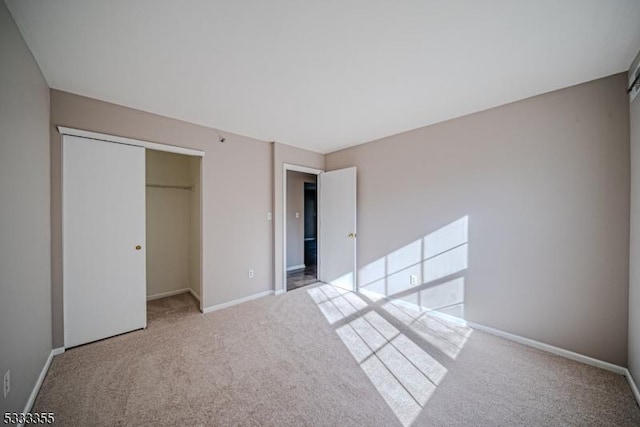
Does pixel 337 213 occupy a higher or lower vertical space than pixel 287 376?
higher

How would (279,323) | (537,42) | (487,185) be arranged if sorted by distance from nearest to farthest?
(537,42) < (487,185) < (279,323)

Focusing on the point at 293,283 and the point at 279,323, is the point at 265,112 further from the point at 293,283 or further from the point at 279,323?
the point at 293,283

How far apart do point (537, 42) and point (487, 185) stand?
1356mm

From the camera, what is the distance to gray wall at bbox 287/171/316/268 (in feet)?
18.1

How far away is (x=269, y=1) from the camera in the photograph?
1285 millimetres

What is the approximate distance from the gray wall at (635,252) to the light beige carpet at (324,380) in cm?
→ 27

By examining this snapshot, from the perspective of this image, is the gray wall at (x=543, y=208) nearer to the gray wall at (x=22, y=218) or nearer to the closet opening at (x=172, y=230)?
the closet opening at (x=172, y=230)

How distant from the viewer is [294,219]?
5.61 m

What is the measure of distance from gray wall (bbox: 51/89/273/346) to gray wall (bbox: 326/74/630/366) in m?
2.34

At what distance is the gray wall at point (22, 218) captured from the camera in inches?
52.2

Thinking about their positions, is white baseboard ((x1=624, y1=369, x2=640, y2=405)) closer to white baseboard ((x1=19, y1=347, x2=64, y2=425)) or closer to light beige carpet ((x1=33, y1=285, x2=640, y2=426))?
light beige carpet ((x1=33, y1=285, x2=640, y2=426))

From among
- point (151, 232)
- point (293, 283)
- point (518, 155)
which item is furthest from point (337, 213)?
point (151, 232)

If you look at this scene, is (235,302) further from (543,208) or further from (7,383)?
(543,208)

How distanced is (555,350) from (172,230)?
499cm
